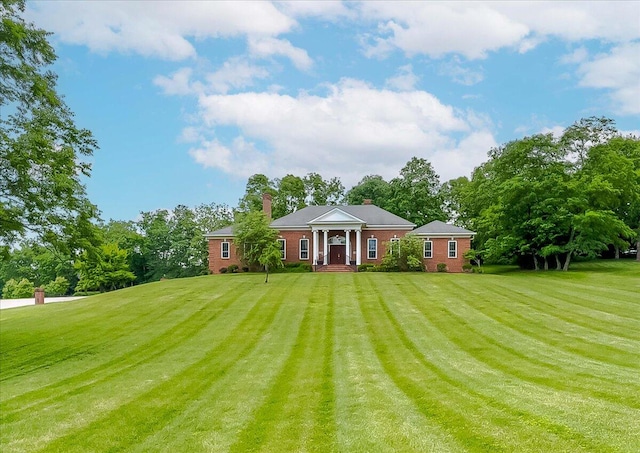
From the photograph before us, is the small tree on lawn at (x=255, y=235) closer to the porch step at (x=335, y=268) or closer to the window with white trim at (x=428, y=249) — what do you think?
the porch step at (x=335, y=268)

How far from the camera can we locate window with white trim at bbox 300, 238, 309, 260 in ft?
141

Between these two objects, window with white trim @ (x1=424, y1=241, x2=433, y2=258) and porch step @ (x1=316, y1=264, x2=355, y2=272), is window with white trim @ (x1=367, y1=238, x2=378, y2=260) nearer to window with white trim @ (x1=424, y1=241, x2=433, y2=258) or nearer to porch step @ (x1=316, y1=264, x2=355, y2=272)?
porch step @ (x1=316, y1=264, x2=355, y2=272)

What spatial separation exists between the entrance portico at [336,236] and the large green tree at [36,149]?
85.6ft


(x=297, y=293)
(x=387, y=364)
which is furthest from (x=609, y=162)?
(x=387, y=364)

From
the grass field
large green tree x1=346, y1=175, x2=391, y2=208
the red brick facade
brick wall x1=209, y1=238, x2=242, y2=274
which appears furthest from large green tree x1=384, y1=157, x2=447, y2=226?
the grass field

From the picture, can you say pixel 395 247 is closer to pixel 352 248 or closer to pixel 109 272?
pixel 352 248

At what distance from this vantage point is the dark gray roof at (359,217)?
42312 mm

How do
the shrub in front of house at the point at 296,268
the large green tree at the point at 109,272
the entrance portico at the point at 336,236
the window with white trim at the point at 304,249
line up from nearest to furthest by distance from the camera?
the shrub in front of house at the point at 296,268 → the entrance portico at the point at 336,236 → the window with white trim at the point at 304,249 → the large green tree at the point at 109,272

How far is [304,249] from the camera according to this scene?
4312 centimetres

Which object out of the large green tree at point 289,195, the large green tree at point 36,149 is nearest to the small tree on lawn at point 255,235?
the large green tree at point 36,149

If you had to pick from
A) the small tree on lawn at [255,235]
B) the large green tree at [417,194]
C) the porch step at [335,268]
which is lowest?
the porch step at [335,268]

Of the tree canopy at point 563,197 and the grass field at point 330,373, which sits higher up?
the tree canopy at point 563,197

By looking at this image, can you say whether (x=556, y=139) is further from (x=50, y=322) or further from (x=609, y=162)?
(x=50, y=322)

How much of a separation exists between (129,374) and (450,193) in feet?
173
